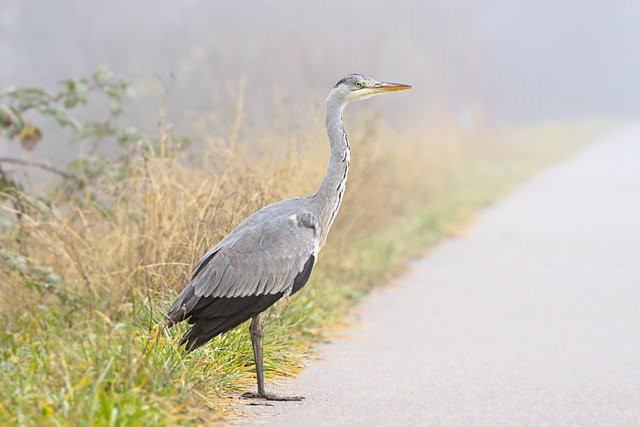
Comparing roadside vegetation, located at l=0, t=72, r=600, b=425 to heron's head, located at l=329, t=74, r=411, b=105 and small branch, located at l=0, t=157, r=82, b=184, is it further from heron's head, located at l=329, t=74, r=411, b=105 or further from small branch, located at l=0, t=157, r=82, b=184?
heron's head, located at l=329, t=74, r=411, b=105

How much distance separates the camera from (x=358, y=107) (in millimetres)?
15820

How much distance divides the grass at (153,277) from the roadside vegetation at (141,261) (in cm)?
1

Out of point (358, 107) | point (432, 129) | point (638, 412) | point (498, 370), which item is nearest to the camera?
point (638, 412)

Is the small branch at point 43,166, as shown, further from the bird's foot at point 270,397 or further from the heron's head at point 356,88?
the bird's foot at point 270,397

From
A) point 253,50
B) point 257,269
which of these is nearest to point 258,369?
point 257,269

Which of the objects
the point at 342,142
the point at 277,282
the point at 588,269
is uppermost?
the point at 342,142

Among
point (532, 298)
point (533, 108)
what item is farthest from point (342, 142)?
point (533, 108)

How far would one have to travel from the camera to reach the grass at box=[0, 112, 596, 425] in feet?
17.5

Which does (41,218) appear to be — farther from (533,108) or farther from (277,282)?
(533,108)

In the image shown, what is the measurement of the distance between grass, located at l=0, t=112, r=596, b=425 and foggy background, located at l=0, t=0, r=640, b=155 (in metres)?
0.71

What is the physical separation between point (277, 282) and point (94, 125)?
3.99m

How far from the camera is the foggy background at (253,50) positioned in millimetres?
14922

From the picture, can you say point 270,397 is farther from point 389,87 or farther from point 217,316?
point 389,87

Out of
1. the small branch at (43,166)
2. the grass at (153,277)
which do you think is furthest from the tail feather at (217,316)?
the small branch at (43,166)
